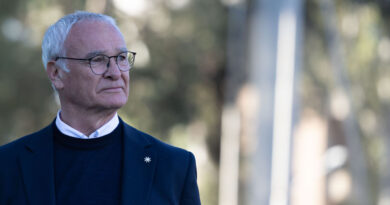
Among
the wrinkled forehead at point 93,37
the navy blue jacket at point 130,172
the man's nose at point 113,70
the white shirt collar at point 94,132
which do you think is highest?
the wrinkled forehead at point 93,37

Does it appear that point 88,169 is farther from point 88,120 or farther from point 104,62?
point 104,62

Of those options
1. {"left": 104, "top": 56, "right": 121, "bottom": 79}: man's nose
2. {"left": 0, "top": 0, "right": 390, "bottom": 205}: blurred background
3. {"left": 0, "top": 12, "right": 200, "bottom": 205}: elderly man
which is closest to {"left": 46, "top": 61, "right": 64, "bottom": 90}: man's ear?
{"left": 0, "top": 12, "right": 200, "bottom": 205}: elderly man

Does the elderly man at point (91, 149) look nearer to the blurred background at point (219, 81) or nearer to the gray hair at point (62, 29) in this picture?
the gray hair at point (62, 29)

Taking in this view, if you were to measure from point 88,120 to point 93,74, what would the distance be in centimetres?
17

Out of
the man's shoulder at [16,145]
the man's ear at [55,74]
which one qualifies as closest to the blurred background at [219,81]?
the man's ear at [55,74]

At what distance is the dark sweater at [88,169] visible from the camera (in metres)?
2.56

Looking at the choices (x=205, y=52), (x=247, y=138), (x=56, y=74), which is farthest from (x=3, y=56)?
(x=56, y=74)

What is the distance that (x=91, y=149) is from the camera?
2666mm

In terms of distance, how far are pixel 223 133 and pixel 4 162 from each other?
9982mm

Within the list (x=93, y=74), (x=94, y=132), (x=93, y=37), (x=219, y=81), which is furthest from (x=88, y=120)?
(x=219, y=81)

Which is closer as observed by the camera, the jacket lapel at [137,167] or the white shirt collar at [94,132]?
the jacket lapel at [137,167]

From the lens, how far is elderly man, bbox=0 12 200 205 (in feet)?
8.40

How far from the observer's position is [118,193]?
8.46 feet

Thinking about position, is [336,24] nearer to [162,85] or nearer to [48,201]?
[162,85]
